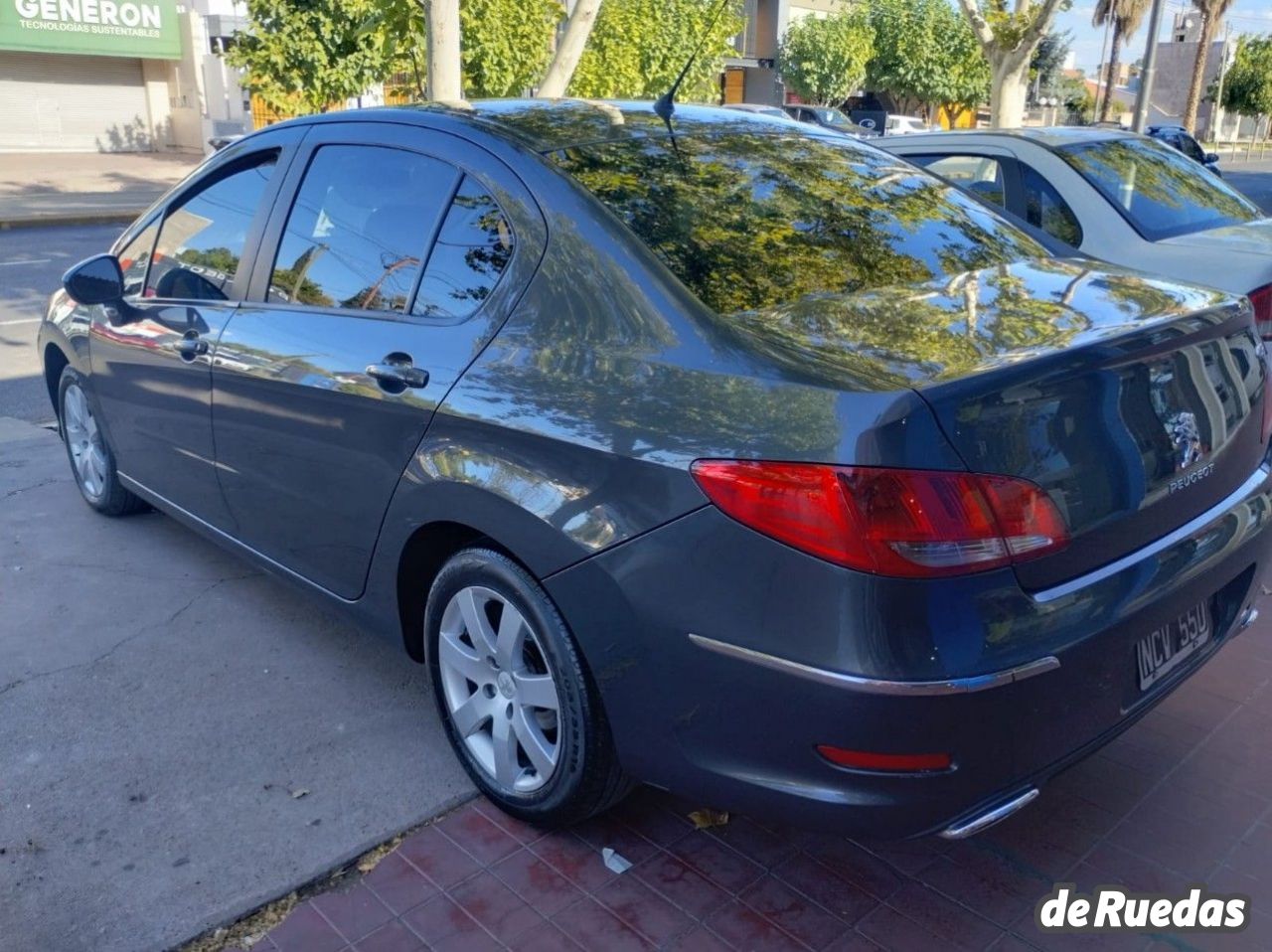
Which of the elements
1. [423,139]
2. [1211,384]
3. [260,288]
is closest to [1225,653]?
[1211,384]

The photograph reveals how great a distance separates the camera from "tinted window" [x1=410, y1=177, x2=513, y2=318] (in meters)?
2.91

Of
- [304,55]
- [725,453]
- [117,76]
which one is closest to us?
[725,453]

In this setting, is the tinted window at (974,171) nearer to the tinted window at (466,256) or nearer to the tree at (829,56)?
the tinted window at (466,256)

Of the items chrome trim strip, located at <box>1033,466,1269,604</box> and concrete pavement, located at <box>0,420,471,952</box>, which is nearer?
chrome trim strip, located at <box>1033,466,1269,604</box>

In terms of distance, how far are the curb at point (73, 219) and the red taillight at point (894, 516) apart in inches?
773

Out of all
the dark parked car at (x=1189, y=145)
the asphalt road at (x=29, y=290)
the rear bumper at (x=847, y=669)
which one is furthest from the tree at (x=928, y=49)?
the rear bumper at (x=847, y=669)

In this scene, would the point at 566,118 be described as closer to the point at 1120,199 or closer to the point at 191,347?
the point at 191,347

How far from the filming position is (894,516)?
2131mm

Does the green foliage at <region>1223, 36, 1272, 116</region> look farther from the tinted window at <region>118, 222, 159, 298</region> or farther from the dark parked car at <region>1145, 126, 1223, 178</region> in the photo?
the tinted window at <region>118, 222, 159, 298</region>

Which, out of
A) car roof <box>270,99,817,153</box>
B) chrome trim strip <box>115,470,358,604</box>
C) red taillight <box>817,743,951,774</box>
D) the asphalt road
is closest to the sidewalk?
the asphalt road

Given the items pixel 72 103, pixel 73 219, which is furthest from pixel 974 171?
pixel 72 103

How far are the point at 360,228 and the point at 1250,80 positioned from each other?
63.5 m

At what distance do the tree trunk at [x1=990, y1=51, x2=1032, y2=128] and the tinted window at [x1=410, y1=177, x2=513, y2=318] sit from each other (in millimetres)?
13325

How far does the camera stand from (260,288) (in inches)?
143
